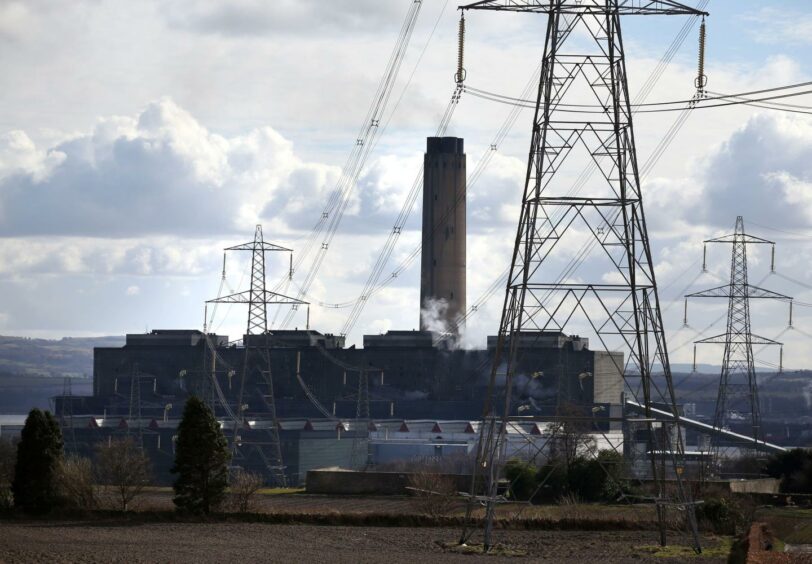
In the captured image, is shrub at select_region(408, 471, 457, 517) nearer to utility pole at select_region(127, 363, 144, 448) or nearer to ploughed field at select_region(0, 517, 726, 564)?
ploughed field at select_region(0, 517, 726, 564)

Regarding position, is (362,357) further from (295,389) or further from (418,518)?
(418,518)

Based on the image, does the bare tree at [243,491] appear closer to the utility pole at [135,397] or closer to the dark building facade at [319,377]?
the utility pole at [135,397]

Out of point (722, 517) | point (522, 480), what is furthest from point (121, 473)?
point (722, 517)

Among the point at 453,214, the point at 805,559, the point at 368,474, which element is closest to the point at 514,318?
the point at 805,559

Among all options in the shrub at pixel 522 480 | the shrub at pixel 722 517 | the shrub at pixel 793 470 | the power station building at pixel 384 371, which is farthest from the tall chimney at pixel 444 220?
the shrub at pixel 722 517

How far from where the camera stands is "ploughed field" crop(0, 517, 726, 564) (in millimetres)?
27969

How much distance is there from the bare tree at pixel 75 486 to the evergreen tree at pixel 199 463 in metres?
2.81

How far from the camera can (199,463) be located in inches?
1444

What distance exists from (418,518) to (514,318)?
9.21 metres

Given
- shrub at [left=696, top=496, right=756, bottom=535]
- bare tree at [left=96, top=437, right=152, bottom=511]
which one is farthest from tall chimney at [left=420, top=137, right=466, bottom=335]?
shrub at [left=696, top=496, right=756, bottom=535]

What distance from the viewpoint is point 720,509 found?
114 ft

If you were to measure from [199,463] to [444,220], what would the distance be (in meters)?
77.9

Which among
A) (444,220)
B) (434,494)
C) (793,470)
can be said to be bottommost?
(434,494)

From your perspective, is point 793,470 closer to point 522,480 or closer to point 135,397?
point 522,480
